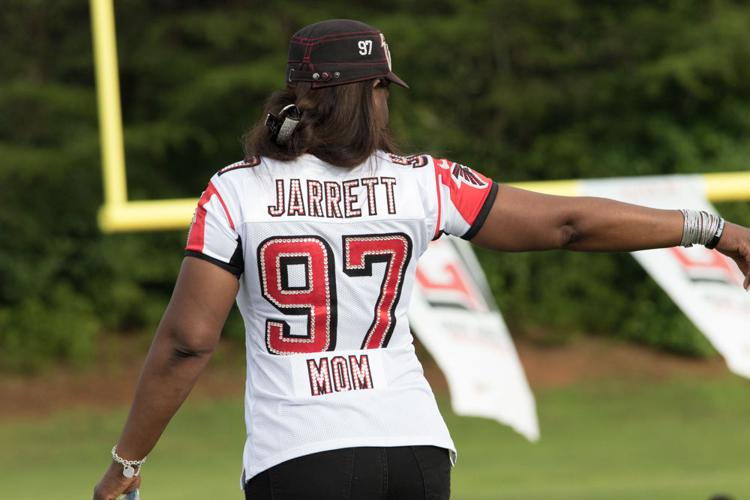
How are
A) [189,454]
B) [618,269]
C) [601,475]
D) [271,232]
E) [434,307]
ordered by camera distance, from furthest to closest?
[618,269]
[189,454]
[601,475]
[434,307]
[271,232]

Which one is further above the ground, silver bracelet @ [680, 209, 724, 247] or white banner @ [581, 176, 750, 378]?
silver bracelet @ [680, 209, 724, 247]

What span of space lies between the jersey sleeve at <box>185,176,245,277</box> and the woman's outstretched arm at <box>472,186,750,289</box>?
47cm

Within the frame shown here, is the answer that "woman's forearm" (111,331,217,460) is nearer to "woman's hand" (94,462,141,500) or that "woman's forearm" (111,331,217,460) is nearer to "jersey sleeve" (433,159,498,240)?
"woman's hand" (94,462,141,500)

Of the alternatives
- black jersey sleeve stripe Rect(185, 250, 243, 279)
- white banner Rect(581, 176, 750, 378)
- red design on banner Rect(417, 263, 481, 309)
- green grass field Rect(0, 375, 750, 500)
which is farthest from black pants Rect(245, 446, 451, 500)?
green grass field Rect(0, 375, 750, 500)

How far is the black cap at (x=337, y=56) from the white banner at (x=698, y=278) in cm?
373

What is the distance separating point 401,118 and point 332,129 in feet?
34.4

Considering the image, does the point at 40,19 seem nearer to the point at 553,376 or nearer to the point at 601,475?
the point at 553,376

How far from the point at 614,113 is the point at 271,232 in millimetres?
11403

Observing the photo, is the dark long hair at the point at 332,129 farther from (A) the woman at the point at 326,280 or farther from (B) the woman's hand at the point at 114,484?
(B) the woman's hand at the point at 114,484

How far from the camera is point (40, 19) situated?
13.4 meters

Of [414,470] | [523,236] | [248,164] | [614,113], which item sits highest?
[248,164]

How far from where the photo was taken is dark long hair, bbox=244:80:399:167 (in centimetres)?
248

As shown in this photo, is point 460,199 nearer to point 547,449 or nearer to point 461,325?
point 461,325

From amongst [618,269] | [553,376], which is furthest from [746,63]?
[553,376]
